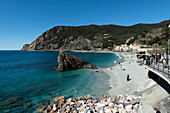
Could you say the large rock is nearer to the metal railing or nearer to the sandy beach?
the sandy beach

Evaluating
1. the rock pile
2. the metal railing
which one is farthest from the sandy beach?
the rock pile

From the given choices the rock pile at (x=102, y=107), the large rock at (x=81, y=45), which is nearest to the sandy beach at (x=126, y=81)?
the rock pile at (x=102, y=107)

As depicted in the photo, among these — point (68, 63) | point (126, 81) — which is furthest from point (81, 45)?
point (126, 81)

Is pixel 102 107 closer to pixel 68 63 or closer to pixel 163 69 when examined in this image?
pixel 163 69

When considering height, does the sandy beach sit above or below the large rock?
below

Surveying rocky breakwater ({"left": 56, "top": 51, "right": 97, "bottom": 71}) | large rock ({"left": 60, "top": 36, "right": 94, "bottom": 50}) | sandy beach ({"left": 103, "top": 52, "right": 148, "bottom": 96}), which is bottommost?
sandy beach ({"left": 103, "top": 52, "right": 148, "bottom": 96})

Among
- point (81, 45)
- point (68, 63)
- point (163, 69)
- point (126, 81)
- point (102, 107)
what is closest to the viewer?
point (102, 107)

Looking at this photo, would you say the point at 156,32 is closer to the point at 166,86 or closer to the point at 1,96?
the point at 166,86

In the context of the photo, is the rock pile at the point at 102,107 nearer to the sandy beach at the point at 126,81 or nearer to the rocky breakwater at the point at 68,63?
the sandy beach at the point at 126,81

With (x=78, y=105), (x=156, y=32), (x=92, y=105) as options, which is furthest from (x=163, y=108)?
(x=156, y=32)

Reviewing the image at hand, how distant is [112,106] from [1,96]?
14990 millimetres

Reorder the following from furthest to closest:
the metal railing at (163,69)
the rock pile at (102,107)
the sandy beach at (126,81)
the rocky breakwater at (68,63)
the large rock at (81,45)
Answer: the large rock at (81,45) → the rocky breakwater at (68,63) → the sandy beach at (126,81) → the metal railing at (163,69) → the rock pile at (102,107)

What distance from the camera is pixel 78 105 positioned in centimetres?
1171

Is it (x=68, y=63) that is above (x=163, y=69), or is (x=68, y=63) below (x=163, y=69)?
below
